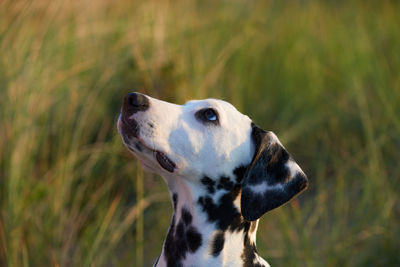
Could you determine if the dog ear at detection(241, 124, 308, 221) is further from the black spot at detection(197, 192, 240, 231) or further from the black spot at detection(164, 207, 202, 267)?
the black spot at detection(164, 207, 202, 267)

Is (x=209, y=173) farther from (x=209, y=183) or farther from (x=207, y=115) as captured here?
(x=207, y=115)

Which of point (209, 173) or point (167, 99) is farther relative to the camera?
point (167, 99)

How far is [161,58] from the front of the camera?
13.1 feet

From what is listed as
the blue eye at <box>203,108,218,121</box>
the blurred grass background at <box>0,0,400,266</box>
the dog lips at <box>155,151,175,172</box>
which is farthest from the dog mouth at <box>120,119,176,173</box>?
the blurred grass background at <box>0,0,400,266</box>

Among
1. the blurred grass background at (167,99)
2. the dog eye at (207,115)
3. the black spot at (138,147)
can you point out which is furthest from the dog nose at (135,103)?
the blurred grass background at (167,99)

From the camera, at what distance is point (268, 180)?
7.07ft

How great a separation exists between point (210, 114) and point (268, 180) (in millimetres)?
336

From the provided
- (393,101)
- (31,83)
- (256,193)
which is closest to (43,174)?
(31,83)

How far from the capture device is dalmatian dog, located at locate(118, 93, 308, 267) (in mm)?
2121

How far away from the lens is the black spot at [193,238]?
2170mm

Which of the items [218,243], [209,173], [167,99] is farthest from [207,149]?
[167,99]

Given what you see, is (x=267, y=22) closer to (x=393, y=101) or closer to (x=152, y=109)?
(x=393, y=101)

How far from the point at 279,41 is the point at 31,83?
2.83 m

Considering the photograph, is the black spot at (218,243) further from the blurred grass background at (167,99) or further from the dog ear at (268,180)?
the blurred grass background at (167,99)
